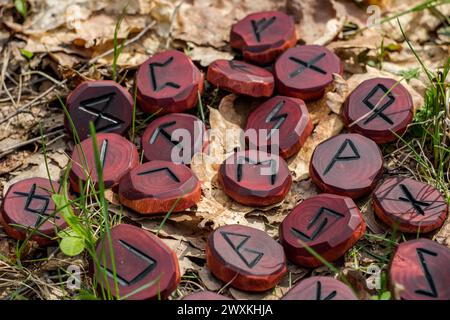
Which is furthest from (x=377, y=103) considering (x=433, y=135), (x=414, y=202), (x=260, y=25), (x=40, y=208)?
(x=40, y=208)

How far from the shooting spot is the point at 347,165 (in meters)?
2.66

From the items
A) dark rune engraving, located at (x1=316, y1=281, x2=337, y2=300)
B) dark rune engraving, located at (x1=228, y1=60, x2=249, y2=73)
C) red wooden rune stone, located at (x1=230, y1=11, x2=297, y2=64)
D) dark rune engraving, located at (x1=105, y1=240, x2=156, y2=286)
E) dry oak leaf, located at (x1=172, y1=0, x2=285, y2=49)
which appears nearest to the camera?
dark rune engraving, located at (x1=316, y1=281, x2=337, y2=300)

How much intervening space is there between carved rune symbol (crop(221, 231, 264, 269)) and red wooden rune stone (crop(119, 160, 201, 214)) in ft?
0.77

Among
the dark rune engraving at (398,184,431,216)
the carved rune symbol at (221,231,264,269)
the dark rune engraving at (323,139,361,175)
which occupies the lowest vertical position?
the carved rune symbol at (221,231,264,269)

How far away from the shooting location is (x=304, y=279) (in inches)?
91.1

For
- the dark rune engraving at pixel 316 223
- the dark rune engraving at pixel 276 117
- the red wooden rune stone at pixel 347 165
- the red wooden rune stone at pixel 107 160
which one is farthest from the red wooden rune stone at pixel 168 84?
the dark rune engraving at pixel 316 223

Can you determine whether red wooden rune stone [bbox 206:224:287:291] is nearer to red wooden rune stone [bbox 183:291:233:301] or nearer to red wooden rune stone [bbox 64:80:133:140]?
red wooden rune stone [bbox 183:291:233:301]

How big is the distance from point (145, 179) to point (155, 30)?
45.7 inches

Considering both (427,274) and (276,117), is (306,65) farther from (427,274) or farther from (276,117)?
(427,274)

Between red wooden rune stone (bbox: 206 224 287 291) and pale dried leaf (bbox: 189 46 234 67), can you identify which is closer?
red wooden rune stone (bbox: 206 224 287 291)

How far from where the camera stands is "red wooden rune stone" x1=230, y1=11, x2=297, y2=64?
3170mm

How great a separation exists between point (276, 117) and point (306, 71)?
11.3 inches

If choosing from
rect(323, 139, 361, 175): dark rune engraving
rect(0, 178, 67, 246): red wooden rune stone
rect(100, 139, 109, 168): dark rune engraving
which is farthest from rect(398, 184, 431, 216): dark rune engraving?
rect(0, 178, 67, 246): red wooden rune stone
